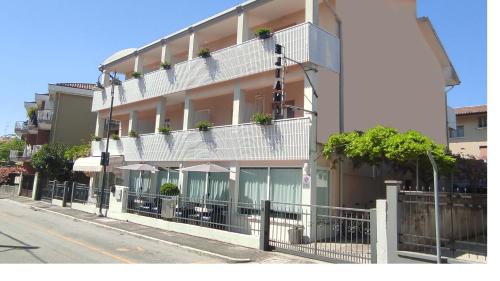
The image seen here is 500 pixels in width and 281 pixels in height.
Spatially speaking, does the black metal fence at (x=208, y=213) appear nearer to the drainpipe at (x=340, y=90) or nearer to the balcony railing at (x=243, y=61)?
the drainpipe at (x=340, y=90)

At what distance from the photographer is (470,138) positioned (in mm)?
39031

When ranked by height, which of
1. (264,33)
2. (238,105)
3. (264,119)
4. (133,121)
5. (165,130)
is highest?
(264,33)

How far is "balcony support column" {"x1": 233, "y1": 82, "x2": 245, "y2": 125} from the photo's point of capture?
18.9m

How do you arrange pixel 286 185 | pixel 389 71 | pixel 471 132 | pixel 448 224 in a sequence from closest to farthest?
pixel 448 224 < pixel 286 185 < pixel 389 71 < pixel 471 132

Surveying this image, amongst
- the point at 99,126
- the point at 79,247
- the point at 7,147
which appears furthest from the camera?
the point at 7,147

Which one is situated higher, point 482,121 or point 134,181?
point 482,121

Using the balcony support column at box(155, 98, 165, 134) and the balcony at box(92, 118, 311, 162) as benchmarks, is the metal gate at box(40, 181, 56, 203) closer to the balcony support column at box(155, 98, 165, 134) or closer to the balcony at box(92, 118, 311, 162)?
the balcony at box(92, 118, 311, 162)

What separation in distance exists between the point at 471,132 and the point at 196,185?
29.9 meters

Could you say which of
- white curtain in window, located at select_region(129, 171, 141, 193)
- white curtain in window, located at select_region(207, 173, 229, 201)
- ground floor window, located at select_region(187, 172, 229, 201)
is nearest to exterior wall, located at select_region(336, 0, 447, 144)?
white curtain in window, located at select_region(207, 173, 229, 201)

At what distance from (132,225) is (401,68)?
15835 millimetres

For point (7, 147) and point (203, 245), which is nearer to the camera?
point (203, 245)

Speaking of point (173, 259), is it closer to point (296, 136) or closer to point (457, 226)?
point (296, 136)

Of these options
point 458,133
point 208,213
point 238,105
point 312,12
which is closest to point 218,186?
point 208,213

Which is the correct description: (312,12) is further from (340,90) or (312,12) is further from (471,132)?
(471,132)
